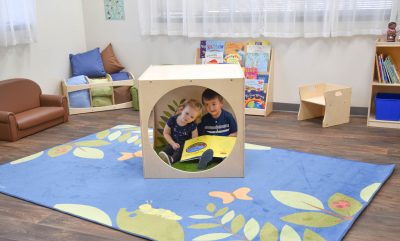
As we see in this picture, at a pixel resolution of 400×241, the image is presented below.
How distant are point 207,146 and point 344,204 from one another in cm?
94

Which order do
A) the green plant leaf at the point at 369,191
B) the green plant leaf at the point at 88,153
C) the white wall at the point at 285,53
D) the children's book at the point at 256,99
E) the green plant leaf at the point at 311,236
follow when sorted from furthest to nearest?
1. the children's book at the point at 256,99
2. the white wall at the point at 285,53
3. the green plant leaf at the point at 88,153
4. the green plant leaf at the point at 369,191
5. the green plant leaf at the point at 311,236

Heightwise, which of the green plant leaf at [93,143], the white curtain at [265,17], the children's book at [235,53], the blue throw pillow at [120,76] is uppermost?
the white curtain at [265,17]

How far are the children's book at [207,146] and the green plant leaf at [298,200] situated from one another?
0.46 metres

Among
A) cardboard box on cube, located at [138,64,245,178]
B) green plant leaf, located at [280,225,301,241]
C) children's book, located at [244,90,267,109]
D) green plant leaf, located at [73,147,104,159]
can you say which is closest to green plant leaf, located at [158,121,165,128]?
cardboard box on cube, located at [138,64,245,178]

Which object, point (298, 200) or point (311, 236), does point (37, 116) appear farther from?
point (311, 236)

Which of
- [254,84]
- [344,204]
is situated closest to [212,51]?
[254,84]

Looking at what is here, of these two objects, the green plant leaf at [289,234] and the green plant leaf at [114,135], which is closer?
the green plant leaf at [289,234]

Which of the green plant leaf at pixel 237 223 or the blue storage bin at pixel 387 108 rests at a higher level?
the blue storage bin at pixel 387 108

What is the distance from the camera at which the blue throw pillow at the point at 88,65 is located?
449 cm

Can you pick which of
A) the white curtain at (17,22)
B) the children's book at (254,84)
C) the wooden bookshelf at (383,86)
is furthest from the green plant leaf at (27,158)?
the wooden bookshelf at (383,86)

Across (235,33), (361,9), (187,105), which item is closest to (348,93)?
(361,9)

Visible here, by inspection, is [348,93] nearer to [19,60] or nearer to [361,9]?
[361,9]

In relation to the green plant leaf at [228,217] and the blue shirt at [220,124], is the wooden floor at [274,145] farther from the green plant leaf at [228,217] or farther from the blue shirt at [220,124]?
the blue shirt at [220,124]

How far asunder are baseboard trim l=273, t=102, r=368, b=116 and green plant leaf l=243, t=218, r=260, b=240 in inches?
90.2
